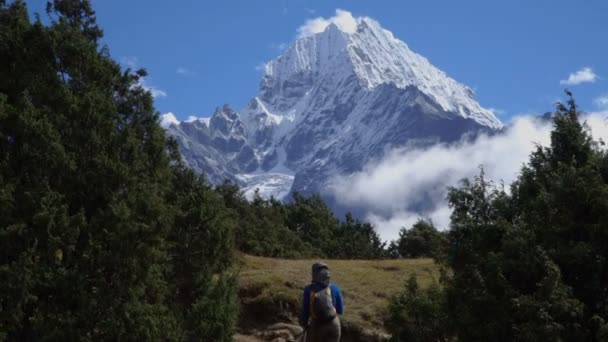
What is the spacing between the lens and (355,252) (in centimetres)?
5803

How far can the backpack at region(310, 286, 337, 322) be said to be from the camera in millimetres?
10547

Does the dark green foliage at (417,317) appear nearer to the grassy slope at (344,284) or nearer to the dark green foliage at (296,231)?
the grassy slope at (344,284)

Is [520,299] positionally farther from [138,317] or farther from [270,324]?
[270,324]

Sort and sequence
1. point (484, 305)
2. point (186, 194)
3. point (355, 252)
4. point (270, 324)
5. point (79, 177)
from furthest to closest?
point (355, 252)
point (270, 324)
point (186, 194)
point (79, 177)
point (484, 305)

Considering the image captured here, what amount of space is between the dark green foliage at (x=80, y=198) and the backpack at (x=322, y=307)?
17.2 ft

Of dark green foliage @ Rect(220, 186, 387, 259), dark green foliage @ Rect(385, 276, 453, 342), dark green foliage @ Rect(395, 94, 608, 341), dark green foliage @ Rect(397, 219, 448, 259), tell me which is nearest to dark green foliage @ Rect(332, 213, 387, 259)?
dark green foliage @ Rect(220, 186, 387, 259)

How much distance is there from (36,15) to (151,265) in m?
7.38

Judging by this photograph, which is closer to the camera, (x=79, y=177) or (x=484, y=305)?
(x=484, y=305)

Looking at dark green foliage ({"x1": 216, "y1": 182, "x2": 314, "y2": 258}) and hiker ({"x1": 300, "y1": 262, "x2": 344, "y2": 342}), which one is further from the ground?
dark green foliage ({"x1": 216, "y1": 182, "x2": 314, "y2": 258})

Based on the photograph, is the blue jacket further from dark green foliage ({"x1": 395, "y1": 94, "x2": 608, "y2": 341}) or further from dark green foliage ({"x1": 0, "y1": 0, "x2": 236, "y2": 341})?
dark green foliage ({"x1": 0, "y1": 0, "x2": 236, "y2": 341})

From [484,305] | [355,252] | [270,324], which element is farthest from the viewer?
[355,252]

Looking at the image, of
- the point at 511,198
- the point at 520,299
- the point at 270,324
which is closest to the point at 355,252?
the point at 270,324

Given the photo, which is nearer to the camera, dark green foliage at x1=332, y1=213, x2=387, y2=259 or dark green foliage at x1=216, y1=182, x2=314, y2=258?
dark green foliage at x1=216, y1=182, x2=314, y2=258

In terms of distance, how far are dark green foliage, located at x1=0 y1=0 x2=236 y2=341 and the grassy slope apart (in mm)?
6798
